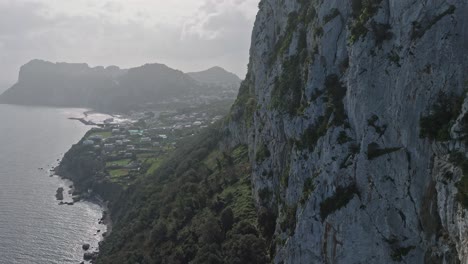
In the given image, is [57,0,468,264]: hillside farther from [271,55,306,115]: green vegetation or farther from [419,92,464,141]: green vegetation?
[271,55,306,115]: green vegetation

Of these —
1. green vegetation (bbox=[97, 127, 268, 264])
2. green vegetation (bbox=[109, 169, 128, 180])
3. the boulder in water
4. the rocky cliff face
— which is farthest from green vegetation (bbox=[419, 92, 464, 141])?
green vegetation (bbox=[109, 169, 128, 180])

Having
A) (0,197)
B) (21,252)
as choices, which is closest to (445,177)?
(21,252)

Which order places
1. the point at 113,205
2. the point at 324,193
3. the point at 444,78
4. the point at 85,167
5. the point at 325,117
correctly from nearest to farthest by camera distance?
the point at 444,78, the point at 324,193, the point at 325,117, the point at 113,205, the point at 85,167

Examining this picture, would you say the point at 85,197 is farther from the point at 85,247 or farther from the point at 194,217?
the point at 194,217

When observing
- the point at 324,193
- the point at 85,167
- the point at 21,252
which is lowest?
the point at 21,252

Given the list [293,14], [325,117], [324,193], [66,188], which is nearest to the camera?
[324,193]

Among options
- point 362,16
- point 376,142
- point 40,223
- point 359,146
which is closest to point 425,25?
point 362,16

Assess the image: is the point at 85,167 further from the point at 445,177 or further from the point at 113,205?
the point at 445,177
